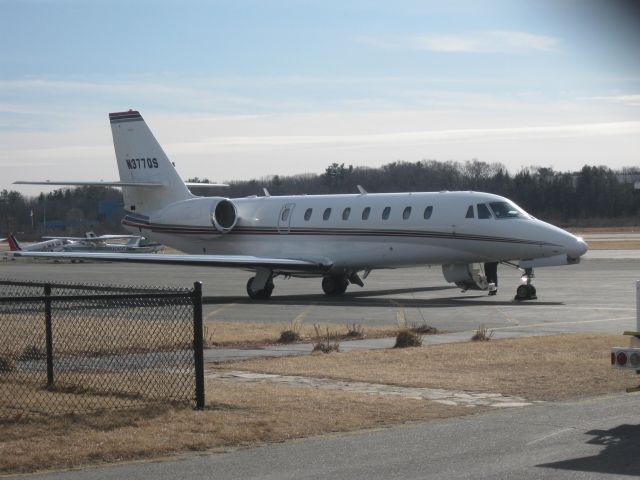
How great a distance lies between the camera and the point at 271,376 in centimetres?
1429

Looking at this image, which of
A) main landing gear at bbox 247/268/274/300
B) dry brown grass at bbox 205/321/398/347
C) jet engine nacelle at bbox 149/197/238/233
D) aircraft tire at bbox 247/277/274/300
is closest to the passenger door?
jet engine nacelle at bbox 149/197/238/233

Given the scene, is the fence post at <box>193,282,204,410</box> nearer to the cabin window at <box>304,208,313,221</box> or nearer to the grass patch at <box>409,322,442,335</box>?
the grass patch at <box>409,322,442,335</box>

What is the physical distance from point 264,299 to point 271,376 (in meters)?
17.9

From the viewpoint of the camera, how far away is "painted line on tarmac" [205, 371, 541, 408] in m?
12.0

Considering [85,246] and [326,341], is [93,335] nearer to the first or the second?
[326,341]

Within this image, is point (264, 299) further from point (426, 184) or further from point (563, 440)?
point (426, 184)

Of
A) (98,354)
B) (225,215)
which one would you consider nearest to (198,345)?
(98,354)

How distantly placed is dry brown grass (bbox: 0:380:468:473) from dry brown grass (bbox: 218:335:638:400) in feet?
4.92

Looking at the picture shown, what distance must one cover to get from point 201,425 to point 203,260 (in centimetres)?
2075

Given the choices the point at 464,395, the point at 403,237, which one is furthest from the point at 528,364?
the point at 403,237

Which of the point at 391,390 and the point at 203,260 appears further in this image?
the point at 203,260

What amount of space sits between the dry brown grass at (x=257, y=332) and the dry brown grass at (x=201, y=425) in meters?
5.99

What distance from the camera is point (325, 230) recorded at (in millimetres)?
33281

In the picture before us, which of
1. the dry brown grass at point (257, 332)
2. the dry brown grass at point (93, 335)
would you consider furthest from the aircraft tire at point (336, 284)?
the dry brown grass at point (93, 335)
